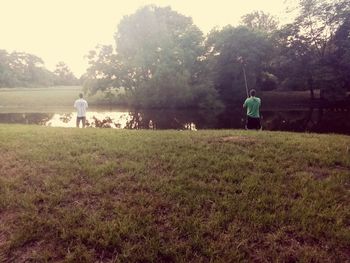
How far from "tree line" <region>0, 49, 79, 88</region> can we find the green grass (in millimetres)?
93056

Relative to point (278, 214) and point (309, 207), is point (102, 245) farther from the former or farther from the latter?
point (309, 207)

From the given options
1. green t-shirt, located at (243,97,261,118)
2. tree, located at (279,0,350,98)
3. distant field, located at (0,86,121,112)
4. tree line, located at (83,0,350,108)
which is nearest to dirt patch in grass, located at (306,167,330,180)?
green t-shirt, located at (243,97,261,118)

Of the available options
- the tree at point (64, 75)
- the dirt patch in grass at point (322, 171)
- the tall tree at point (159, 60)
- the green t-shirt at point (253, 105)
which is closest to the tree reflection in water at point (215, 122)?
the green t-shirt at point (253, 105)

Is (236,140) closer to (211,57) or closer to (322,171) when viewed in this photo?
(322,171)

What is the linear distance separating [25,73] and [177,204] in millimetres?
110135

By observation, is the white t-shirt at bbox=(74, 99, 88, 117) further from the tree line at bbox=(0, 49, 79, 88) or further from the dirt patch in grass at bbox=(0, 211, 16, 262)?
the tree line at bbox=(0, 49, 79, 88)

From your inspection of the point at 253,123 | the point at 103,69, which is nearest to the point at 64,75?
the point at 103,69

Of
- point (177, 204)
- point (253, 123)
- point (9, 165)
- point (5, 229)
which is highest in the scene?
point (253, 123)

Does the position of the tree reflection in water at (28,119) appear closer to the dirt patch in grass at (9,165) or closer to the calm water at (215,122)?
the calm water at (215,122)

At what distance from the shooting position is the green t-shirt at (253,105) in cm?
1450

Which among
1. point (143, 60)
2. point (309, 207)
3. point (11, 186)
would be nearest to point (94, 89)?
point (143, 60)

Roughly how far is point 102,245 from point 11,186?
132 inches

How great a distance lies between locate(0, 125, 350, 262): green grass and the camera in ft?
14.9

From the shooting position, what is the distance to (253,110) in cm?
1472
